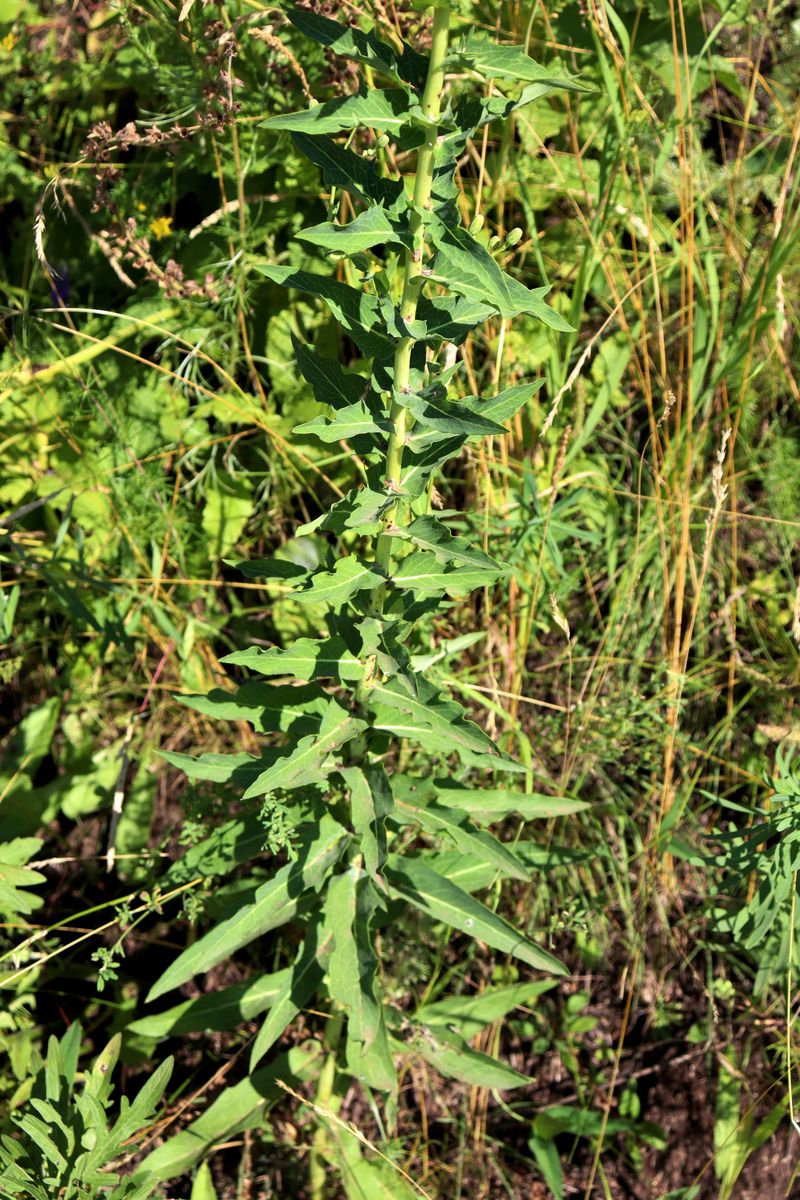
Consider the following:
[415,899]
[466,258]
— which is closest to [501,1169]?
[415,899]

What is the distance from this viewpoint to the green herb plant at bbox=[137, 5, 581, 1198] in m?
1.42

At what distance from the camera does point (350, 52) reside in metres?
1.36

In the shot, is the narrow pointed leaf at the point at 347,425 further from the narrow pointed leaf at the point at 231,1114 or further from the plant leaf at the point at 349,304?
the narrow pointed leaf at the point at 231,1114

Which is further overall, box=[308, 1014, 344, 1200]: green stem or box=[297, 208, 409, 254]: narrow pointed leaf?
box=[308, 1014, 344, 1200]: green stem

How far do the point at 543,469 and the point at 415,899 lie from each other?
4.10ft

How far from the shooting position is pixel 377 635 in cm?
169

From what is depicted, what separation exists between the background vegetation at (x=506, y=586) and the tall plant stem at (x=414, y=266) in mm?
682

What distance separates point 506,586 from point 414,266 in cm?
124

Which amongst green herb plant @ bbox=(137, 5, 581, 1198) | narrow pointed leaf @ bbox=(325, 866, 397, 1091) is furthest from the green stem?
narrow pointed leaf @ bbox=(325, 866, 397, 1091)

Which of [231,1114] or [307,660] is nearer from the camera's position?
[307,660]

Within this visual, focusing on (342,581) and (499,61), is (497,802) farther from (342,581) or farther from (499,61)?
(499,61)

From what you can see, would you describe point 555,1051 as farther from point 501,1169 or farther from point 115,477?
point 115,477

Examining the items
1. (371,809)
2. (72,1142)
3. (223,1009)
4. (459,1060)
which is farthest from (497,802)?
(72,1142)

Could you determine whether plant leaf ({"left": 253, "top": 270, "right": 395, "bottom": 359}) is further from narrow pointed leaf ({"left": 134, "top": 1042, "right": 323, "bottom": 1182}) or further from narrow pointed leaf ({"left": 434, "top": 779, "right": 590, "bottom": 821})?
narrow pointed leaf ({"left": 134, "top": 1042, "right": 323, "bottom": 1182})
